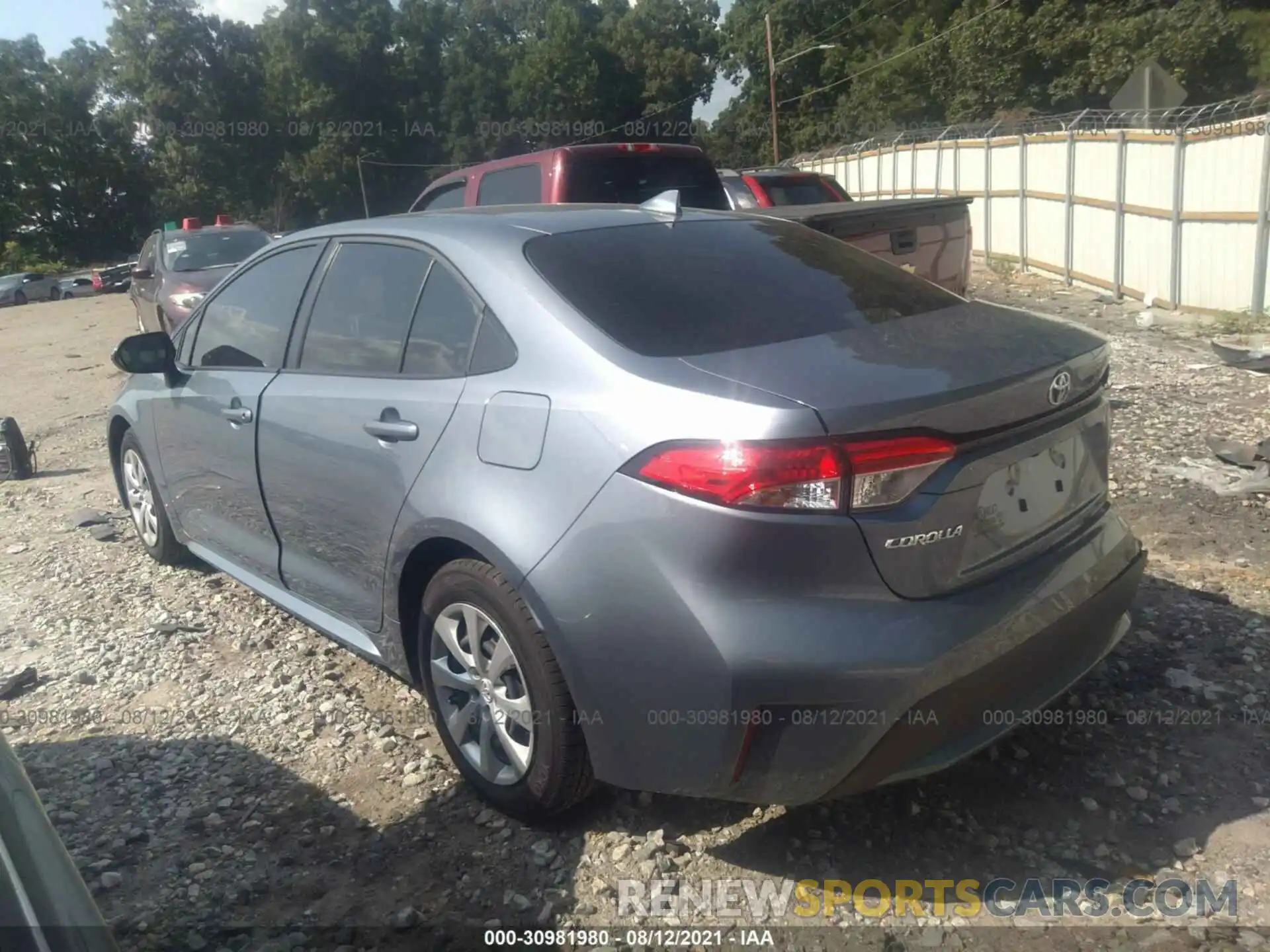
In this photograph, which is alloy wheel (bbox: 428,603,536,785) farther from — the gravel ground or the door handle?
the door handle

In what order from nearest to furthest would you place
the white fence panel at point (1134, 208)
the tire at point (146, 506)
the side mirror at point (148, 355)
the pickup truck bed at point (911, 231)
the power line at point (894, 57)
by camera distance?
the side mirror at point (148, 355), the tire at point (146, 506), the pickup truck bed at point (911, 231), the white fence panel at point (1134, 208), the power line at point (894, 57)

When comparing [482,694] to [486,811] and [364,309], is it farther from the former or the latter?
[364,309]

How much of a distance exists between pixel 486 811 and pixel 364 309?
1657 millimetres

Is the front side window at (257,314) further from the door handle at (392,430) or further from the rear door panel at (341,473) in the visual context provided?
the door handle at (392,430)

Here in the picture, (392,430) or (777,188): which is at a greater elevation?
(777,188)

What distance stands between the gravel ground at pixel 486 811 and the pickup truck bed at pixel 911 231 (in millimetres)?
2644

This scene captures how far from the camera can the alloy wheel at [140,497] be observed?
5309mm

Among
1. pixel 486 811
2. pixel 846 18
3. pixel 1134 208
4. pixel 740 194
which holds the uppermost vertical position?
pixel 846 18

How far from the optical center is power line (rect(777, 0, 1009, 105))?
4128 cm

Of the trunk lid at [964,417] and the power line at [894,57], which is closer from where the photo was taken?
the trunk lid at [964,417]

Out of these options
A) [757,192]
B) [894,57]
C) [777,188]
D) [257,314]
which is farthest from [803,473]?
[894,57]

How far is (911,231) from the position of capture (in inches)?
273

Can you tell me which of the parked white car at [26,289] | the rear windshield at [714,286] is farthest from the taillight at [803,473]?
the parked white car at [26,289]

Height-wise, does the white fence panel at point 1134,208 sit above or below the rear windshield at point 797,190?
below
